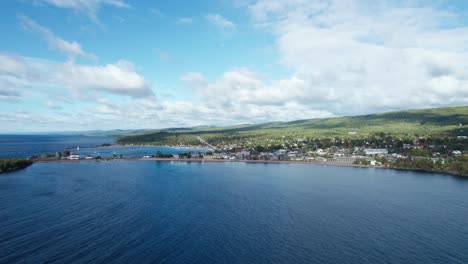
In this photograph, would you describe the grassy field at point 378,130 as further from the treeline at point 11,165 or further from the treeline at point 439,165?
the treeline at point 11,165

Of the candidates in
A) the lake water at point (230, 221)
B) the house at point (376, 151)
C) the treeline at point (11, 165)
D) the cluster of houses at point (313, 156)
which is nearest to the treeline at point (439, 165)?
the cluster of houses at point (313, 156)

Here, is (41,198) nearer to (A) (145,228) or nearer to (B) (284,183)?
(A) (145,228)

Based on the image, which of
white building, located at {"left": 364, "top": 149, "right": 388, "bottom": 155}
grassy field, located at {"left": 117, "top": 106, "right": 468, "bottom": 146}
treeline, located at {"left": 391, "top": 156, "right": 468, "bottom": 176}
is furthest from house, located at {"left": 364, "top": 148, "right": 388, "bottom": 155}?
grassy field, located at {"left": 117, "top": 106, "right": 468, "bottom": 146}

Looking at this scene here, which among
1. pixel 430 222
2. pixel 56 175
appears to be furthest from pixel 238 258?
pixel 56 175

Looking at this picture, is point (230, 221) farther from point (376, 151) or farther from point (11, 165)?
point (376, 151)

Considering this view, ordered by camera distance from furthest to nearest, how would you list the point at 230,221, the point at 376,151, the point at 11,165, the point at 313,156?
the point at 313,156
the point at 376,151
the point at 11,165
the point at 230,221

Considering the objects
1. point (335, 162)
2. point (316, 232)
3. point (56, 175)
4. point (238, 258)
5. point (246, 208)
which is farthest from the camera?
point (335, 162)

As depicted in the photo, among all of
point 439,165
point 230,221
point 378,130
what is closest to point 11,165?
point 230,221

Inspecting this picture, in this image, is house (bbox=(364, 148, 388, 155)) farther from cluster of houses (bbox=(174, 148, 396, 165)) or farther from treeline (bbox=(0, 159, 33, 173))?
treeline (bbox=(0, 159, 33, 173))
